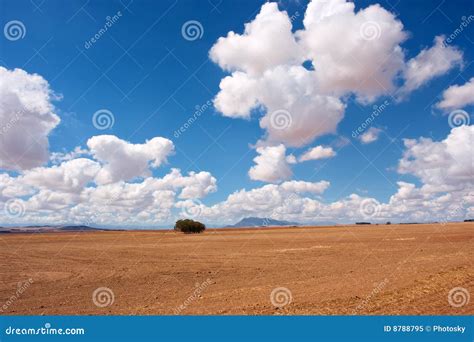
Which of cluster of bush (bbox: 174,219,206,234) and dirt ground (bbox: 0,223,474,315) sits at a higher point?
cluster of bush (bbox: 174,219,206,234)

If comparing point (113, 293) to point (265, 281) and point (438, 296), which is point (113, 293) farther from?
point (438, 296)

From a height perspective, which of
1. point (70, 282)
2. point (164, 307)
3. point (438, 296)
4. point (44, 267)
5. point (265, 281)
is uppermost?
point (44, 267)

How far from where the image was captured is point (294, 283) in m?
14.7

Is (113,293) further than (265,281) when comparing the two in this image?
No

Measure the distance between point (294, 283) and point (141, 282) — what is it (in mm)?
6456

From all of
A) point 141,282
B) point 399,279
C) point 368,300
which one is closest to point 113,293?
point 141,282

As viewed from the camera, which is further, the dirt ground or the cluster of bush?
the cluster of bush

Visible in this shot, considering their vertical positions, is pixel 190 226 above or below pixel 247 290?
above

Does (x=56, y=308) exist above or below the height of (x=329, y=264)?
below

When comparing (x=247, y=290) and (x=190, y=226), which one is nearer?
(x=247, y=290)

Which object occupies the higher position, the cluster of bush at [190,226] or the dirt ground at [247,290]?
the cluster of bush at [190,226]

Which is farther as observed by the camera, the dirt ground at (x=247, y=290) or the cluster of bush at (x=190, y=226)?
the cluster of bush at (x=190, y=226)

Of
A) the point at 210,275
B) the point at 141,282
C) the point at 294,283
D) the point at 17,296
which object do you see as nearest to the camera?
the point at 17,296

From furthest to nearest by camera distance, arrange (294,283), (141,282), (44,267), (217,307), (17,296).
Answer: (44,267)
(141,282)
(294,283)
(17,296)
(217,307)
